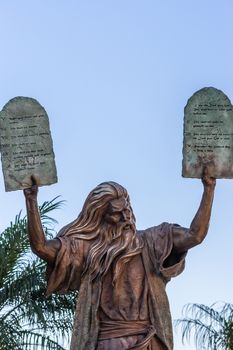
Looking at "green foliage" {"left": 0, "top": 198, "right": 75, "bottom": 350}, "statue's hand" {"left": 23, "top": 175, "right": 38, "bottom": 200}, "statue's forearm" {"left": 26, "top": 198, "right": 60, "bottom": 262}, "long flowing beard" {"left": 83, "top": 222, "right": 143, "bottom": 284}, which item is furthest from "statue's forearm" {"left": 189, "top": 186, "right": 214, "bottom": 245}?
"green foliage" {"left": 0, "top": 198, "right": 75, "bottom": 350}

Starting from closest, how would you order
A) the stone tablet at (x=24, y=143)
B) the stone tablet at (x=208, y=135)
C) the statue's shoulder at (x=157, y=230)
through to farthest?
the stone tablet at (x=24, y=143) < the stone tablet at (x=208, y=135) < the statue's shoulder at (x=157, y=230)

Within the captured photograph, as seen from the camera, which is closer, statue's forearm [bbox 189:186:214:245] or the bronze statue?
the bronze statue

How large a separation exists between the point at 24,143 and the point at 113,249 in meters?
1.06

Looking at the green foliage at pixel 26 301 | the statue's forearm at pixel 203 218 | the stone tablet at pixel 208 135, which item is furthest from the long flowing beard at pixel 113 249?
the green foliage at pixel 26 301

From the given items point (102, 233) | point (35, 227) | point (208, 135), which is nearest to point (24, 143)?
point (35, 227)

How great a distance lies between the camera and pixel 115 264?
11.7 meters

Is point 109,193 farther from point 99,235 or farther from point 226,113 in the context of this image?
point 226,113

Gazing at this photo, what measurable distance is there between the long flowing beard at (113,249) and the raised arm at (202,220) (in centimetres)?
38

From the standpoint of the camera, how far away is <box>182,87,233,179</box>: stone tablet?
460 inches

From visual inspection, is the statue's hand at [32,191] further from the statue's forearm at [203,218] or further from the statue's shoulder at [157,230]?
the statue's forearm at [203,218]

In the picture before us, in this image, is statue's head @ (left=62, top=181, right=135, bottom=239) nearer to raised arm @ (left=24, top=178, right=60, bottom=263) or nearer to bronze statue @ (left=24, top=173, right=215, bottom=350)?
bronze statue @ (left=24, top=173, right=215, bottom=350)

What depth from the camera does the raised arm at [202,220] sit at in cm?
1162

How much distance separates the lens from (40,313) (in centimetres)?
2139

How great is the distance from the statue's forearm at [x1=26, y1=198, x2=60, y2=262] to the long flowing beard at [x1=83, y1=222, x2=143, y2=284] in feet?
1.04
